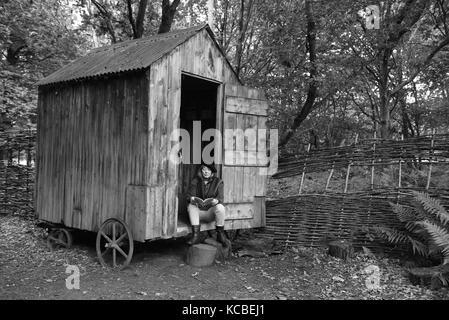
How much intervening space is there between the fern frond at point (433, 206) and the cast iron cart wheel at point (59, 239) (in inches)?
257

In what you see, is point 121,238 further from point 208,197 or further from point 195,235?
point 208,197

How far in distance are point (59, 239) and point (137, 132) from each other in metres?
3.39

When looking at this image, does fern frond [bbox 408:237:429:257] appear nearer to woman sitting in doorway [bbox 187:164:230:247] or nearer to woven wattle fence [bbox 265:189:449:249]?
woven wattle fence [bbox 265:189:449:249]

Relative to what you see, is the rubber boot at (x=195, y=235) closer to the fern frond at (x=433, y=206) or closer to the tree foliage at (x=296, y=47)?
the fern frond at (x=433, y=206)

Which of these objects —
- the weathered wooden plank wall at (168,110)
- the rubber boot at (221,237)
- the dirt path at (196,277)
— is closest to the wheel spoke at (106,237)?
the dirt path at (196,277)

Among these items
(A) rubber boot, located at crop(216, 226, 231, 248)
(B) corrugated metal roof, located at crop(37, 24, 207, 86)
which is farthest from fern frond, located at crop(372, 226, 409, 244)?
(B) corrugated metal roof, located at crop(37, 24, 207, 86)

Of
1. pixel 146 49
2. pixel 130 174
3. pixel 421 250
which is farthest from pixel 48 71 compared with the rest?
pixel 421 250

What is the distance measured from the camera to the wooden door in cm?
715

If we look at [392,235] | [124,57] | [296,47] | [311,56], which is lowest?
[392,235]

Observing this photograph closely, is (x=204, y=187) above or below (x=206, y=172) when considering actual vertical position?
below

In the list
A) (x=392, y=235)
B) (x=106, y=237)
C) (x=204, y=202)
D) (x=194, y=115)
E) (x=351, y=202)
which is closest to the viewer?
(x=106, y=237)

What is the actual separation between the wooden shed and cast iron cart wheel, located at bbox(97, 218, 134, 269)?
16cm

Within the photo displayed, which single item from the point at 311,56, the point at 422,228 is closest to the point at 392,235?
the point at 422,228

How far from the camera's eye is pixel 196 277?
591cm
